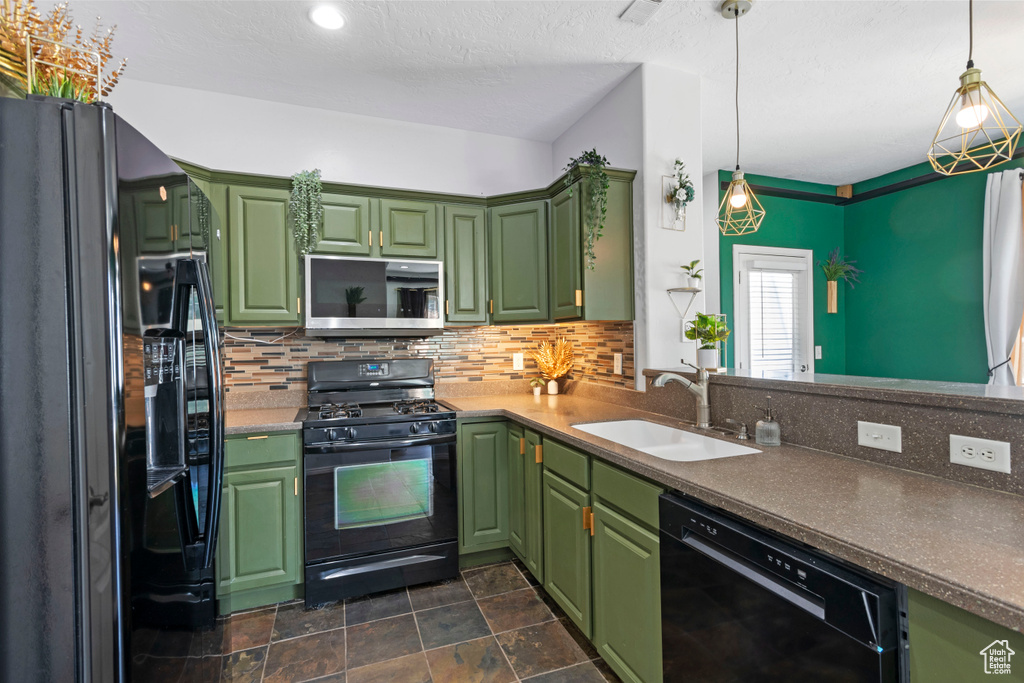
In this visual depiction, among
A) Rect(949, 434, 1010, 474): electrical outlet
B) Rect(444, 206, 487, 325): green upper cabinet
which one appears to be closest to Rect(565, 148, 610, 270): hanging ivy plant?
Rect(444, 206, 487, 325): green upper cabinet

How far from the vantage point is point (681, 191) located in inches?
104

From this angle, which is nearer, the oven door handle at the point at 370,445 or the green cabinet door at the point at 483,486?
the oven door handle at the point at 370,445

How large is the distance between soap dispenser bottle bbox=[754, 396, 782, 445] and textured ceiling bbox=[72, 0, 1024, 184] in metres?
1.81

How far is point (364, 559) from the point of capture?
2.51 meters

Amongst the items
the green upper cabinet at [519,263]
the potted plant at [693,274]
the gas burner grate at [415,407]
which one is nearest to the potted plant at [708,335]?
the potted plant at [693,274]

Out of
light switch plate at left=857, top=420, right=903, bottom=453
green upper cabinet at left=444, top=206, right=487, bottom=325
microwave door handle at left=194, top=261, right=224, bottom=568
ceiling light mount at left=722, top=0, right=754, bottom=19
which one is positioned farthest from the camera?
green upper cabinet at left=444, top=206, right=487, bottom=325

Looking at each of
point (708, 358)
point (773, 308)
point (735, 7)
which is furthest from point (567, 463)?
point (773, 308)

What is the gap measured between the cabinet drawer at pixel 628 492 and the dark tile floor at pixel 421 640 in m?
0.74

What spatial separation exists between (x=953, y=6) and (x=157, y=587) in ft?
11.8

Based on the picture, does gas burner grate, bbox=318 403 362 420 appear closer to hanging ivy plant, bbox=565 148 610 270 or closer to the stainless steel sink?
the stainless steel sink

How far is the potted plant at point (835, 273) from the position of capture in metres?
4.63

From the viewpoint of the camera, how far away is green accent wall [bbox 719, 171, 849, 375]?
14.4ft

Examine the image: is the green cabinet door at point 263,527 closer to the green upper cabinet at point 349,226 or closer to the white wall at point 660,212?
the green upper cabinet at point 349,226

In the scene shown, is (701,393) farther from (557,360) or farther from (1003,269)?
(1003,269)
